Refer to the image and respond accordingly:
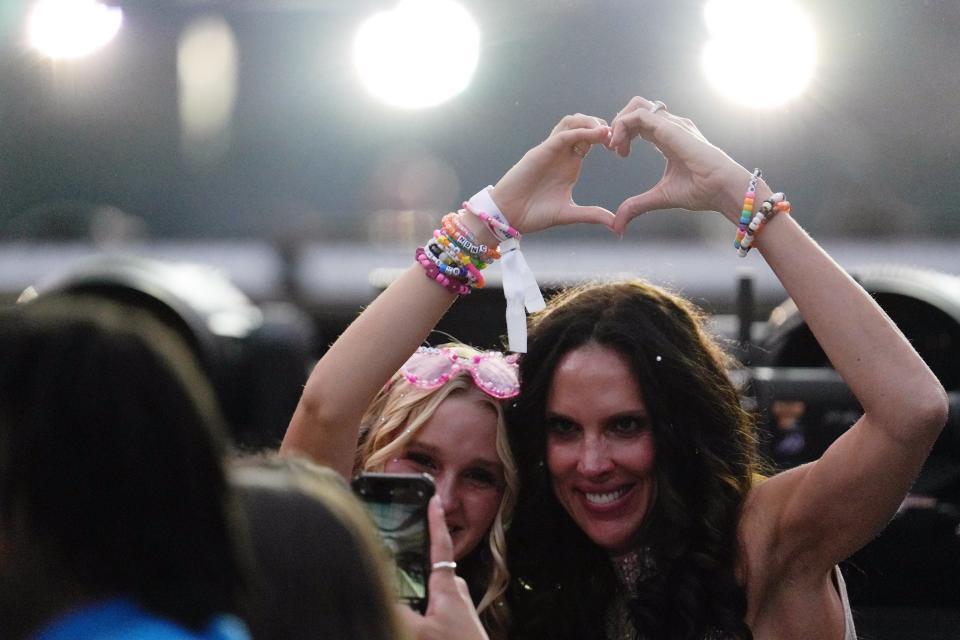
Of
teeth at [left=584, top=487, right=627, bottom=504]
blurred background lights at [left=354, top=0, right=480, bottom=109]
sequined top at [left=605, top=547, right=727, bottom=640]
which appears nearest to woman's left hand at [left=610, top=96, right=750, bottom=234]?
teeth at [left=584, top=487, right=627, bottom=504]

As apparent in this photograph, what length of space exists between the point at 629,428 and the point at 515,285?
29cm

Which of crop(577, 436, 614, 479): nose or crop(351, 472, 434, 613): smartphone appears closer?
crop(351, 472, 434, 613): smartphone

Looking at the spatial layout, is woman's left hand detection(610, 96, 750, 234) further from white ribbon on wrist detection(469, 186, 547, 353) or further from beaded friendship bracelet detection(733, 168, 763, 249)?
white ribbon on wrist detection(469, 186, 547, 353)

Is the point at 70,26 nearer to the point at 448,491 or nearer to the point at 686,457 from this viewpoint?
the point at 448,491

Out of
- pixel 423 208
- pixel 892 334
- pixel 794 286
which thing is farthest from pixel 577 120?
pixel 423 208

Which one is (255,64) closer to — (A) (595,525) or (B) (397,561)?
(A) (595,525)

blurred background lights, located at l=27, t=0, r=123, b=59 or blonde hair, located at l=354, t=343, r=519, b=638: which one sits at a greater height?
blurred background lights, located at l=27, t=0, r=123, b=59

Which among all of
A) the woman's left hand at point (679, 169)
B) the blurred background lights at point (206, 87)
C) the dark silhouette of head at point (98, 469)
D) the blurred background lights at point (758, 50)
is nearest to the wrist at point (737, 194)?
the woman's left hand at point (679, 169)

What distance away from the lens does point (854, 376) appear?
1927 mm

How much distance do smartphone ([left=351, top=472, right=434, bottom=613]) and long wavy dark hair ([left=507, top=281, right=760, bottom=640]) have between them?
0.61m

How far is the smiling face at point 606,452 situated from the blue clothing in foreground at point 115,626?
1.31m

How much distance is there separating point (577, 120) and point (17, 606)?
1.41 m

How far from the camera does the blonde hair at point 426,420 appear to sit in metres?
2.30

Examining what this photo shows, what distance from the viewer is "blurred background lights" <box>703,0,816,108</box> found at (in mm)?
4688
